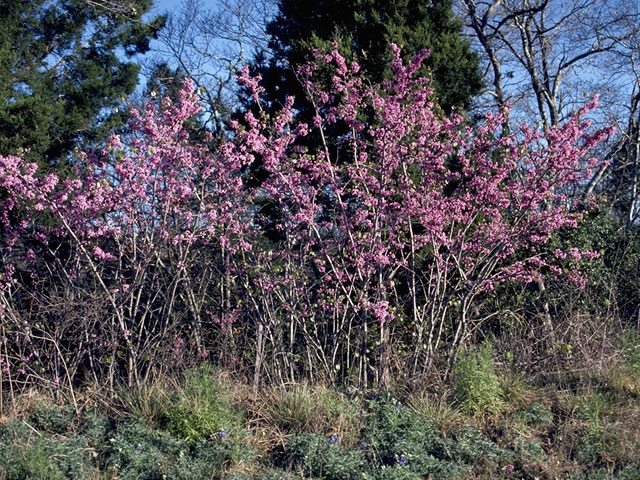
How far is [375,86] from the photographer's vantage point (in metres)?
7.44

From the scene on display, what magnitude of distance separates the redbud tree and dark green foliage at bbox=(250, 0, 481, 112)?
1.20 metres

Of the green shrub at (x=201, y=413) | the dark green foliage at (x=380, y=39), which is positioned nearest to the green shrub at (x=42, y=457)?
the green shrub at (x=201, y=413)

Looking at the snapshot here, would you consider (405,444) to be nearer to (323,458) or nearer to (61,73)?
(323,458)

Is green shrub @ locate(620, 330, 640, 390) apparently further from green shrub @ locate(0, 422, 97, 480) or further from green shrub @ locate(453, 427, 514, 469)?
green shrub @ locate(0, 422, 97, 480)

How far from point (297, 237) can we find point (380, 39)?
3233 millimetres

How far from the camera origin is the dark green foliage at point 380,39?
8.54m

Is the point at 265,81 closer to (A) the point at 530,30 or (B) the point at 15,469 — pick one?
(B) the point at 15,469

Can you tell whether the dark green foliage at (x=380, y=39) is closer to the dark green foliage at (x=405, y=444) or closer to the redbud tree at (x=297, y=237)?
the redbud tree at (x=297, y=237)

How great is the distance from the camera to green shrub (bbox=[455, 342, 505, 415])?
5496mm

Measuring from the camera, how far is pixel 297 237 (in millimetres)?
7070

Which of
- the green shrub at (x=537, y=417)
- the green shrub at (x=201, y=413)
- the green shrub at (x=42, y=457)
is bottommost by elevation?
the green shrub at (x=537, y=417)

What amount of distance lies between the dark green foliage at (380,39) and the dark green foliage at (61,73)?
2.22 meters

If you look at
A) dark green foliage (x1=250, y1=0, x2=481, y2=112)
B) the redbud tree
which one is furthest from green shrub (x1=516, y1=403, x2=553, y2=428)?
dark green foliage (x1=250, y1=0, x2=481, y2=112)

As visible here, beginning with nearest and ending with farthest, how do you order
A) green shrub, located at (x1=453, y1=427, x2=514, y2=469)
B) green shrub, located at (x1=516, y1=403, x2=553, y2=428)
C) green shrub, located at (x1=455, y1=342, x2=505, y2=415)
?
green shrub, located at (x1=453, y1=427, x2=514, y2=469) → green shrub, located at (x1=516, y1=403, x2=553, y2=428) → green shrub, located at (x1=455, y1=342, x2=505, y2=415)
